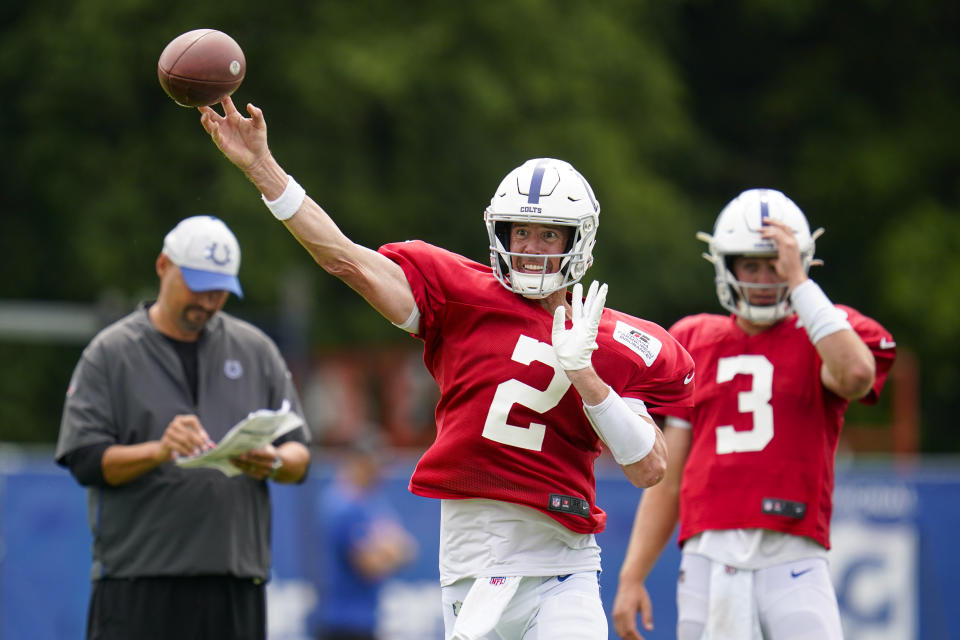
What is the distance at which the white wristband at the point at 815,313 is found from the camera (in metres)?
4.76

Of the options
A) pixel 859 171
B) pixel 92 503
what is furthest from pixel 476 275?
pixel 859 171

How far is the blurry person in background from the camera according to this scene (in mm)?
8898

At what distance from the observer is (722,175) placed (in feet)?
63.7

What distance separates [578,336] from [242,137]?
3.87ft

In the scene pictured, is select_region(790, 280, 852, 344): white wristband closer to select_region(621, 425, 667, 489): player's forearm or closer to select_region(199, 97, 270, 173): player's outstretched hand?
select_region(621, 425, 667, 489): player's forearm

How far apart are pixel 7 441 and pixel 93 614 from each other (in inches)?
403

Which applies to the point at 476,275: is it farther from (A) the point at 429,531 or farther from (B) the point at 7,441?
(B) the point at 7,441

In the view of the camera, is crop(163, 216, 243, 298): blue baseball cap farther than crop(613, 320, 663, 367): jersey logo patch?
Yes

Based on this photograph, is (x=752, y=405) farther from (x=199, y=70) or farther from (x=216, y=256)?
(x=199, y=70)

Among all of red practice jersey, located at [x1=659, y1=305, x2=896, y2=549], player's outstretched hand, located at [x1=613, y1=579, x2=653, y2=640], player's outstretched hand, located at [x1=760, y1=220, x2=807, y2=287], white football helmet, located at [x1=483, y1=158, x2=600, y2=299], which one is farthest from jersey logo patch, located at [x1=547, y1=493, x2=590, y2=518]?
player's outstretched hand, located at [x1=760, y1=220, x2=807, y2=287]

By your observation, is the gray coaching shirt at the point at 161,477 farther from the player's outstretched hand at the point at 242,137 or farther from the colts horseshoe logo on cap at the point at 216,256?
the player's outstretched hand at the point at 242,137

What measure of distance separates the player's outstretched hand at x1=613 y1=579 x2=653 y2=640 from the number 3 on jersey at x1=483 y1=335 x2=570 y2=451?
1.19 metres

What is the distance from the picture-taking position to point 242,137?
4215 millimetres

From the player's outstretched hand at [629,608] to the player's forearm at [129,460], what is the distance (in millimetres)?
1781
